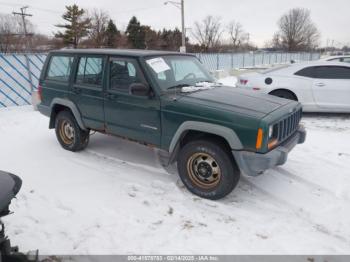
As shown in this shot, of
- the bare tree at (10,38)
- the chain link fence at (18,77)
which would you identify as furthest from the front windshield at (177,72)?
the bare tree at (10,38)

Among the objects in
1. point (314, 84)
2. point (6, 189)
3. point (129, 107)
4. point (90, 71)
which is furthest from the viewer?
point (314, 84)

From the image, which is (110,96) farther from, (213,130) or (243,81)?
(243,81)

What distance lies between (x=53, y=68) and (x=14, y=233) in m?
3.40

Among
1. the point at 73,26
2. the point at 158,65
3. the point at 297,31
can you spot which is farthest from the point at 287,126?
the point at 297,31

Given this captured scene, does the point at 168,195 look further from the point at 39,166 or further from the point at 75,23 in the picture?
the point at 75,23

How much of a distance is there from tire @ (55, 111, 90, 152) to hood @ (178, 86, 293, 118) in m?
2.32

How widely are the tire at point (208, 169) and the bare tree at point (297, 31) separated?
73.6m

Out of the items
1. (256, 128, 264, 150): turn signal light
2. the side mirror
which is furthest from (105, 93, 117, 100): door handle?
(256, 128, 264, 150): turn signal light

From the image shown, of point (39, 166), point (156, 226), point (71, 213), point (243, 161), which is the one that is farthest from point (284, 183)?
point (39, 166)

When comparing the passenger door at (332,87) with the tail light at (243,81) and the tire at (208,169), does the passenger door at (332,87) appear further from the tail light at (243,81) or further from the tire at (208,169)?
the tire at (208,169)

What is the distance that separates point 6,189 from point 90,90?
10.1 feet

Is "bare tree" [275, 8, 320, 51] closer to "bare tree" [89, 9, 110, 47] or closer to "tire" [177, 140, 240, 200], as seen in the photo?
"bare tree" [89, 9, 110, 47]

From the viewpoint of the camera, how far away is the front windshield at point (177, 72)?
13.8ft

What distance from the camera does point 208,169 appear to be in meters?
3.83
